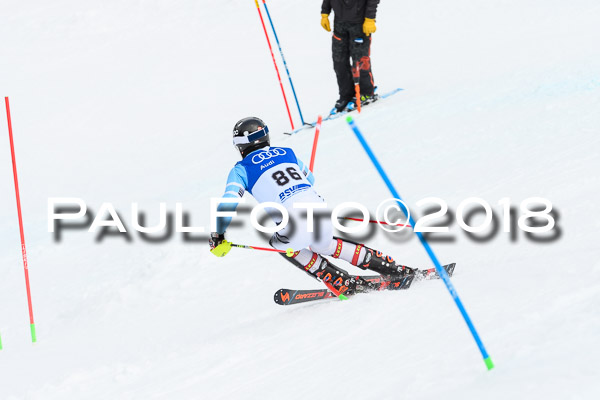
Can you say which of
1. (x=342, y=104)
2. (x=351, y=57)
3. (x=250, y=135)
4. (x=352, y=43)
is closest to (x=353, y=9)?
(x=352, y=43)

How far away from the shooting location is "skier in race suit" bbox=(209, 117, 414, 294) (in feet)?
15.4

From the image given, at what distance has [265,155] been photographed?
486cm

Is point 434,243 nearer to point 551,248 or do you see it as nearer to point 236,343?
point 551,248

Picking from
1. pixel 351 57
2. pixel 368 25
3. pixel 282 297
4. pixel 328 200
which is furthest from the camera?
pixel 351 57

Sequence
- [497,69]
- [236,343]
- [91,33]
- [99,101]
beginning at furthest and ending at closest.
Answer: [91,33] → [99,101] → [497,69] → [236,343]

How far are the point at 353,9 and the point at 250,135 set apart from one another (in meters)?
5.08

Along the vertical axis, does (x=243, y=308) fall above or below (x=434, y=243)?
below

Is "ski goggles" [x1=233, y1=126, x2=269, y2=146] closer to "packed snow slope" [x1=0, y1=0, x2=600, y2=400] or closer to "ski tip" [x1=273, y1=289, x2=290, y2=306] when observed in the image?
"ski tip" [x1=273, y1=289, x2=290, y2=306]

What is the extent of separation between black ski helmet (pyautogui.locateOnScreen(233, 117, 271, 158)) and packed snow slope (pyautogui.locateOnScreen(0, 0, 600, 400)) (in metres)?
1.27

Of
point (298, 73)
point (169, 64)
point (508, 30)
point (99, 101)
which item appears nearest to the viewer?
point (508, 30)

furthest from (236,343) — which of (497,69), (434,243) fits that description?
(497,69)

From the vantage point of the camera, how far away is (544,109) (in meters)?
7.79

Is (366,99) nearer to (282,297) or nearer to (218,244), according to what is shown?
(282,297)

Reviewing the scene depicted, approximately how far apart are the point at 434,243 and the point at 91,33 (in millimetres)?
16321
